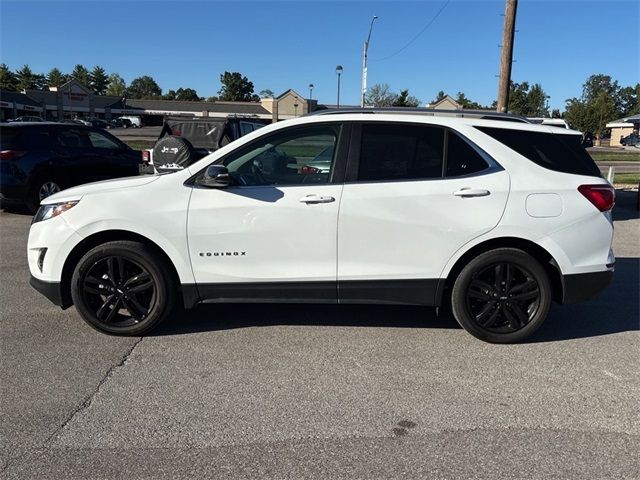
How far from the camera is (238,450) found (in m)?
2.92

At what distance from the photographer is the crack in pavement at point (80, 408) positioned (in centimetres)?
281

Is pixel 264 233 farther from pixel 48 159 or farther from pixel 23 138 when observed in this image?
pixel 23 138

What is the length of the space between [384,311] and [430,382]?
1485 mm

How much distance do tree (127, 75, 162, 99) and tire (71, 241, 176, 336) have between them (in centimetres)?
17754

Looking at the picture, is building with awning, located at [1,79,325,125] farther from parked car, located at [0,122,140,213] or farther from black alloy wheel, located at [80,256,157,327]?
black alloy wheel, located at [80,256,157,327]

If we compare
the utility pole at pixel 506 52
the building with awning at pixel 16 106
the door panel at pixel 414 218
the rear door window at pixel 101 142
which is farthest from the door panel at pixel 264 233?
the building with awning at pixel 16 106

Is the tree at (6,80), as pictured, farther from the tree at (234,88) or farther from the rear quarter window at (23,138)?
the rear quarter window at (23,138)

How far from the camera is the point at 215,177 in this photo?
4152 mm

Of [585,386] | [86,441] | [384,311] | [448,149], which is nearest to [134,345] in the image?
[86,441]

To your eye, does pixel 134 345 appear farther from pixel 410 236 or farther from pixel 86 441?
pixel 410 236

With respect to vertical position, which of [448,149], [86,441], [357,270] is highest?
[448,149]

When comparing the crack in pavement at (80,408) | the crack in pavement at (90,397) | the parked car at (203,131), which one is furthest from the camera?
the parked car at (203,131)

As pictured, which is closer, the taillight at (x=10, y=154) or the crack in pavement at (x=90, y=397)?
the crack in pavement at (x=90, y=397)

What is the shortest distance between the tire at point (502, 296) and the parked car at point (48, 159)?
8148mm
